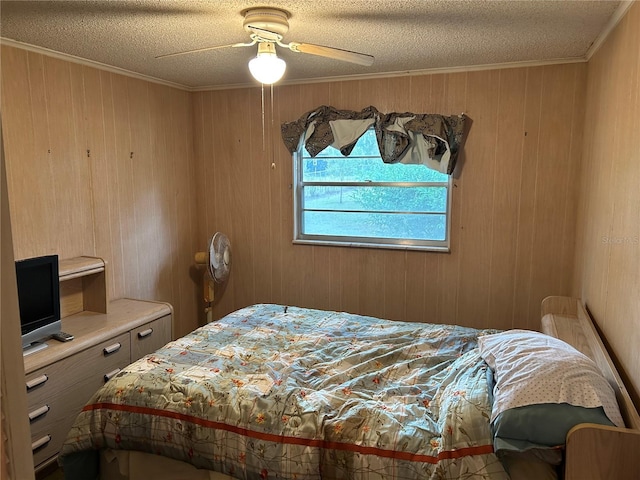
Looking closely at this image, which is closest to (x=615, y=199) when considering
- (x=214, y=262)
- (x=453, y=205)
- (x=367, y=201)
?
(x=453, y=205)

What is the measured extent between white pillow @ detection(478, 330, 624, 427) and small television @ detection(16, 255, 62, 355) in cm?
240

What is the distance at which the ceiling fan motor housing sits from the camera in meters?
2.21

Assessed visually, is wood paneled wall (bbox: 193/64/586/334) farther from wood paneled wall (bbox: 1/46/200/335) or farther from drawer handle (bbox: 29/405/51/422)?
drawer handle (bbox: 29/405/51/422)

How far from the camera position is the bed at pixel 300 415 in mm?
1695

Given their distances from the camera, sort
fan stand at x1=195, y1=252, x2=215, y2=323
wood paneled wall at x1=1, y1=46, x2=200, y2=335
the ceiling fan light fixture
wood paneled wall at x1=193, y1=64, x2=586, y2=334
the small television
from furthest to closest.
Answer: fan stand at x1=195, y1=252, x2=215, y2=323 < wood paneled wall at x1=193, y1=64, x2=586, y2=334 < wood paneled wall at x1=1, y1=46, x2=200, y2=335 < the small television < the ceiling fan light fixture

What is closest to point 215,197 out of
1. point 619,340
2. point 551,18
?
point 551,18

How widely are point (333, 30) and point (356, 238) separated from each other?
185 cm

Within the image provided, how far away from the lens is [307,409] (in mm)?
1899

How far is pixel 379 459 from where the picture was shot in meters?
1.71

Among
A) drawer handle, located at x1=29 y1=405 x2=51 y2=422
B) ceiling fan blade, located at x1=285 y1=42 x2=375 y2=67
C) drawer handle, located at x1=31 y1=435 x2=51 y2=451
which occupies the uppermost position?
ceiling fan blade, located at x1=285 y1=42 x2=375 y2=67

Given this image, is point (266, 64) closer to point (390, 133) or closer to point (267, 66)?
point (267, 66)

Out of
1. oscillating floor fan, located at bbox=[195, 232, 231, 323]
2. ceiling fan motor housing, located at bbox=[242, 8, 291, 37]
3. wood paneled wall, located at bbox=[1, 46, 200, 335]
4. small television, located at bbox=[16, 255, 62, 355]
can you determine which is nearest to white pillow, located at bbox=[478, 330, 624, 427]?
ceiling fan motor housing, located at bbox=[242, 8, 291, 37]

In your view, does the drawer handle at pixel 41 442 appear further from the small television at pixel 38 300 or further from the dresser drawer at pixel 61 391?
the small television at pixel 38 300

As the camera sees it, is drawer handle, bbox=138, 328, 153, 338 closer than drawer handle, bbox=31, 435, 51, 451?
No
